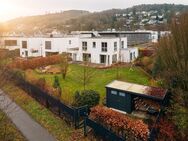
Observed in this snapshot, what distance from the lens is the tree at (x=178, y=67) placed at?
591 inches

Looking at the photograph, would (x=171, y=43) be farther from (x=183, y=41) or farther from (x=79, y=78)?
(x=79, y=78)

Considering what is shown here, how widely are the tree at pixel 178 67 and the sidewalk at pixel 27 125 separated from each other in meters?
7.08

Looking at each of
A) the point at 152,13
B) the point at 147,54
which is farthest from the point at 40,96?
the point at 152,13

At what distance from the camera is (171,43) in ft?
57.5

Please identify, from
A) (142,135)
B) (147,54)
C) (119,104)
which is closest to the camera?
(142,135)

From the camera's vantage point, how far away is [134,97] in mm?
19609

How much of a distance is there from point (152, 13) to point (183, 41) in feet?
534

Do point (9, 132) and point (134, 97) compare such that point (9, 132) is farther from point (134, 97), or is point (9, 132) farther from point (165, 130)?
point (165, 130)

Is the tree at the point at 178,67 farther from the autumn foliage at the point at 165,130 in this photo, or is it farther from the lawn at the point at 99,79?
the lawn at the point at 99,79

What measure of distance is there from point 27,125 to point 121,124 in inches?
268

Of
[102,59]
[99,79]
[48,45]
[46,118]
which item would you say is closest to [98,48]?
[102,59]

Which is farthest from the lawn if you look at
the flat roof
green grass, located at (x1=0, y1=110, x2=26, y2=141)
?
green grass, located at (x1=0, y1=110, x2=26, y2=141)

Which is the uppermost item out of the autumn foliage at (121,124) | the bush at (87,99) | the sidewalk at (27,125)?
the bush at (87,99)

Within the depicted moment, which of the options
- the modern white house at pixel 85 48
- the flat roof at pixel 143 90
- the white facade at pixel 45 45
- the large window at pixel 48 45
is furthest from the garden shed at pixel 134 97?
the large window at pixel 48 45
